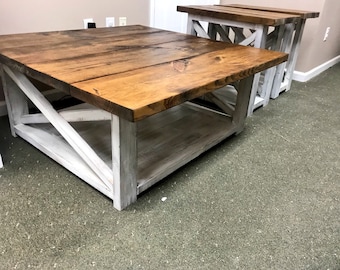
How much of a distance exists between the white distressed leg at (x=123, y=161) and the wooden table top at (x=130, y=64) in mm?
140

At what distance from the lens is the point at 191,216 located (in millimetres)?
1141

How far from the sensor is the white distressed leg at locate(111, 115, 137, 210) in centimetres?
101

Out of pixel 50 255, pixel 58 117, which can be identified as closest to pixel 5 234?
pixel 50 255

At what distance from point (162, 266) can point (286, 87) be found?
6.61ft

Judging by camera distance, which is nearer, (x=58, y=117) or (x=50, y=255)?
(x=50, y=255)

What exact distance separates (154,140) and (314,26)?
6.31 feet

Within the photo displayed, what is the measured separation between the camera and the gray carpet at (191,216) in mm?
969

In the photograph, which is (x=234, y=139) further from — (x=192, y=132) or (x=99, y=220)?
(x=99, y=220)

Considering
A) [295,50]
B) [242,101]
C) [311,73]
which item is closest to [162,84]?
[242,101]

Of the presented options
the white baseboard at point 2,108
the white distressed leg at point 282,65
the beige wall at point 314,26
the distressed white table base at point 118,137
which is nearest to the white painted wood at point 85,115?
the distressed white table base at point 118,137

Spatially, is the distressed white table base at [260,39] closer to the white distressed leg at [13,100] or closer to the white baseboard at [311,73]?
the white baseboard at [311,73]

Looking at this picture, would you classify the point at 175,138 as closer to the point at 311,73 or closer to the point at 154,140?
the point at 154,140

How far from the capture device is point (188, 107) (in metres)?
1.93

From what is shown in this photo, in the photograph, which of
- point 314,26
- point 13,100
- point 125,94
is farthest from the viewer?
point 314,26
